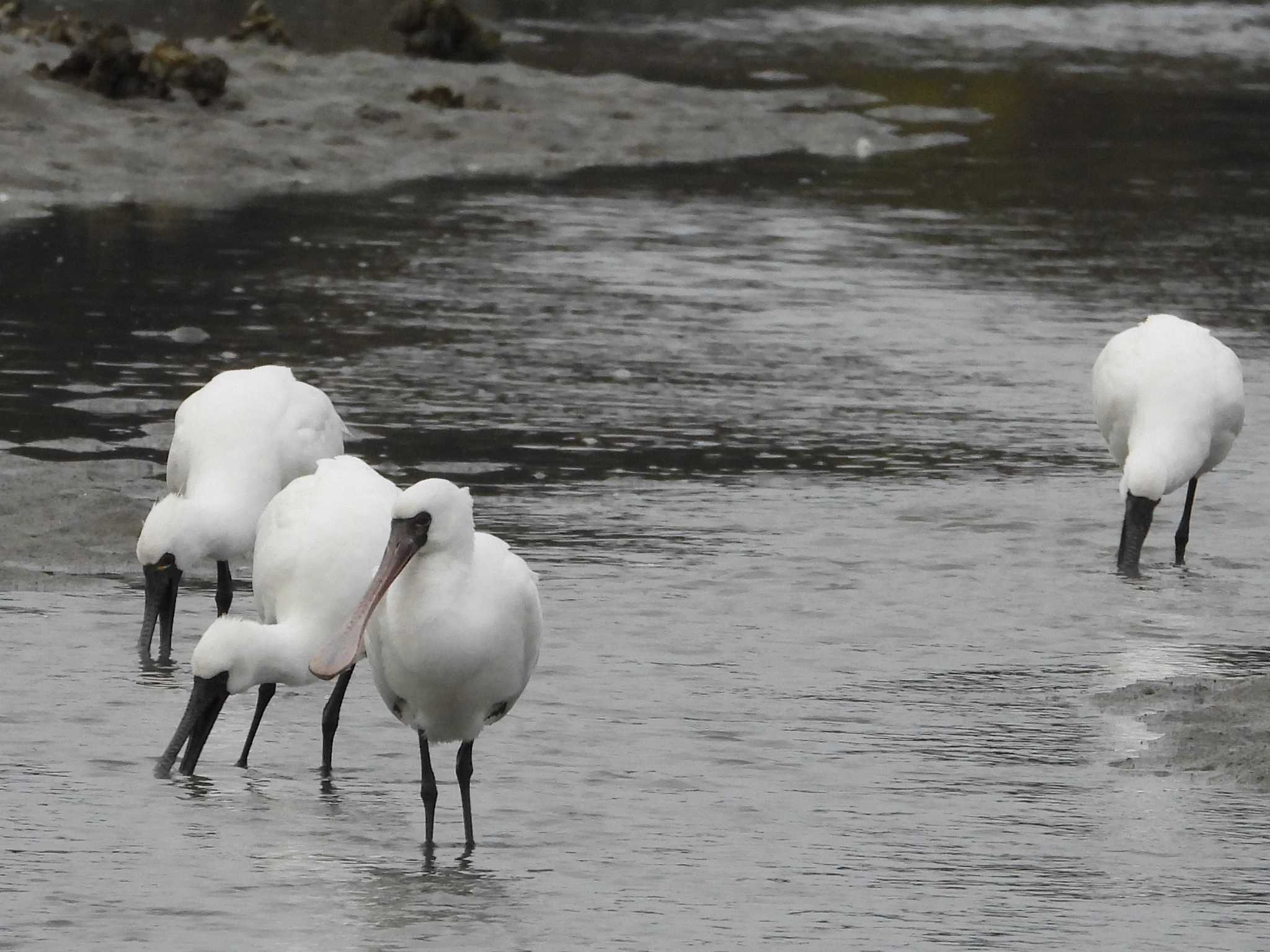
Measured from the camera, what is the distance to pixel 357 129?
25688mm

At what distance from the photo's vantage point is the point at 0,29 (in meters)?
28.4

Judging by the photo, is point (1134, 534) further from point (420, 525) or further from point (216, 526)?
point (420, 525)

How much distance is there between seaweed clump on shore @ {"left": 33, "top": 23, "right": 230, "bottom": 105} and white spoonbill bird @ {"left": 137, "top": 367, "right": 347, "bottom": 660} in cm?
1548

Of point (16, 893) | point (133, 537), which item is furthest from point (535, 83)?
point (16, 893)

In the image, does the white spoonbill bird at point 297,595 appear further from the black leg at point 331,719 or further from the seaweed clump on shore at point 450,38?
the seaweed clump on shore at point 450,38

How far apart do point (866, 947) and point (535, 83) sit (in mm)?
23718

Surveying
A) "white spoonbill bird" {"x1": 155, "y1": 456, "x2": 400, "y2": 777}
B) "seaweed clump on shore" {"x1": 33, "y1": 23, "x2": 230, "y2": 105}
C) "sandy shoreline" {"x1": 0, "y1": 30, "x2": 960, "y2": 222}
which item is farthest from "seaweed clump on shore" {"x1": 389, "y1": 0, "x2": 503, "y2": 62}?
"white spoonbill bird" {"x1": 155, "y1": 456, "x2": 400, "y2": 777}

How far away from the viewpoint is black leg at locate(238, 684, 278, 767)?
28.0 ft

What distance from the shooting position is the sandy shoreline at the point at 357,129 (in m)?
22.6

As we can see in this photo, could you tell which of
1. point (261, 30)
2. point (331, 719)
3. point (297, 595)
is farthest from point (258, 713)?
point (261, 30)

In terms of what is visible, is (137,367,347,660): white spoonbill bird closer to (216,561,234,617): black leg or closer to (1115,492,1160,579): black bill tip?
(216,561,234,617): black leg

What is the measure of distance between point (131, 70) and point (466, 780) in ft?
60.8

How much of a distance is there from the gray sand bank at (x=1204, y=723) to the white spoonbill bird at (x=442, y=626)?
6.99 ft

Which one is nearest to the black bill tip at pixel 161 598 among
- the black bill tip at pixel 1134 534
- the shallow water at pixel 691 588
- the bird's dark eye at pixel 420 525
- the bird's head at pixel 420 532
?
the shallow water at pixel 691 588
